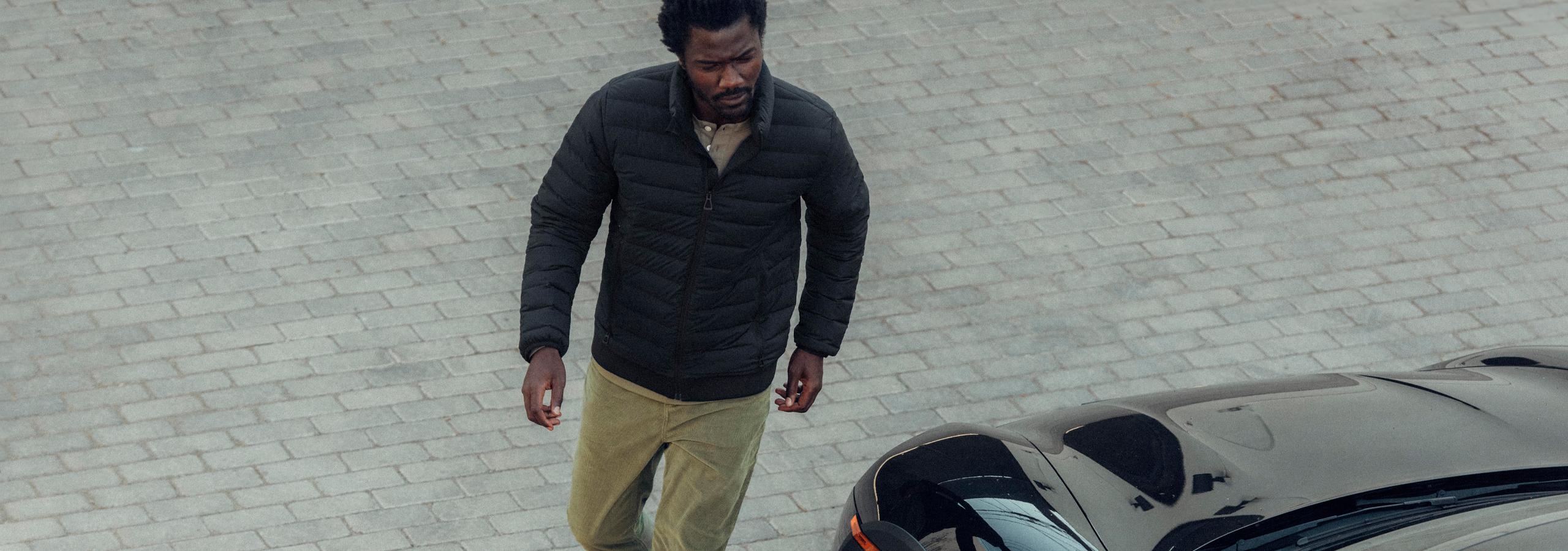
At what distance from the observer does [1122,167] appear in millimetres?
7156

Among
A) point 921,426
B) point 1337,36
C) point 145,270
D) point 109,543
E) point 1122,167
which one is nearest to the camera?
point 109,543

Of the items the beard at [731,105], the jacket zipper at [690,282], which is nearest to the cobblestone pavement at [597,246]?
the jacket zipper at [690,282]

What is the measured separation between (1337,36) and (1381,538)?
5.36m

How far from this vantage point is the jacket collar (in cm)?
373

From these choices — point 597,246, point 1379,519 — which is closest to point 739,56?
point 1379,519

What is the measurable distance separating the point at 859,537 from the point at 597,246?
10.1 feet

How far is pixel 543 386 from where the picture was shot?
391 centimetres

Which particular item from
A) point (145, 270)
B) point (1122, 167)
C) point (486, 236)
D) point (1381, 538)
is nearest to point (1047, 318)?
point (1122, 167)

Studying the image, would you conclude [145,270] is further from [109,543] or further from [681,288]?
[681,288]

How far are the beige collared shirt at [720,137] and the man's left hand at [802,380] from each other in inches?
24.2

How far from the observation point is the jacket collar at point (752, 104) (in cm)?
373

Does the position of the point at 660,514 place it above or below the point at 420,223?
above

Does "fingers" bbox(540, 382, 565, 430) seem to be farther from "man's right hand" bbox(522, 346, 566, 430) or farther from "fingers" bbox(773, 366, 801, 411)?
"fingers" bbox(773, 366, 801, 411)

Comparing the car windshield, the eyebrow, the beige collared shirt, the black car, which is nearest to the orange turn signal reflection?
the black car
